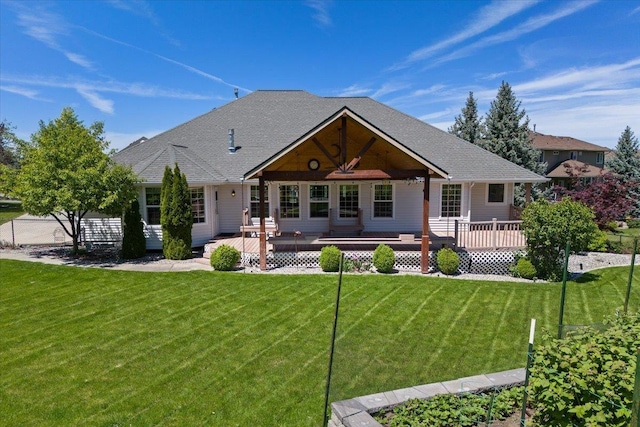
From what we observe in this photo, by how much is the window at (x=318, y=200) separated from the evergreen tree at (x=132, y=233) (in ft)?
23.4

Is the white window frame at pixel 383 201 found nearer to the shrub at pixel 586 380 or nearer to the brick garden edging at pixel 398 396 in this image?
the brick garden edging at pixel 398 396

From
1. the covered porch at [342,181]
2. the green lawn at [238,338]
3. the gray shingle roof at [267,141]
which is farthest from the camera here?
the gray shingle roof at [267,141]

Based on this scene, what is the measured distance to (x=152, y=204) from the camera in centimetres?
1577

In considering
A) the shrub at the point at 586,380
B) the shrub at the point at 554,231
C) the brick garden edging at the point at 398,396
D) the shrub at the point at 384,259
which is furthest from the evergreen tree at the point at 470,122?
the shrub at the point at 586,380

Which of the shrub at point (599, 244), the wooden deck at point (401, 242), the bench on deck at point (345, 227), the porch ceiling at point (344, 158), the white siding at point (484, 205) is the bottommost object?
the shrub at point (599, 244)

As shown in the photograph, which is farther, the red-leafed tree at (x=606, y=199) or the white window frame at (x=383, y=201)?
the red-leafed tree at (x=606, y=199)

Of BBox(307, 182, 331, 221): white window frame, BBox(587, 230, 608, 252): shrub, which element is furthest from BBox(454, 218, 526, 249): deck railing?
BBox(307, 182, 331, 221): white window frame

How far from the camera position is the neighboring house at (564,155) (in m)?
39.6

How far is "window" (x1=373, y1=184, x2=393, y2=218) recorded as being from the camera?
683 inches

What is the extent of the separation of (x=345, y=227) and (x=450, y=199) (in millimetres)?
5470

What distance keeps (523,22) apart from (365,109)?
8545mm

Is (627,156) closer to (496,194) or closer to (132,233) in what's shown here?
(496,194)

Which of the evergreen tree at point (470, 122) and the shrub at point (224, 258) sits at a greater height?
the evergreen tree at point (470, 122)

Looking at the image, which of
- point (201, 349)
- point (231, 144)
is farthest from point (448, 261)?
point (231, 144)
